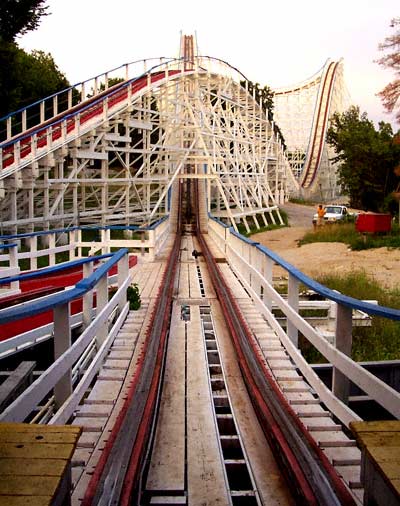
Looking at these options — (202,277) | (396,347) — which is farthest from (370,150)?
(396,347)

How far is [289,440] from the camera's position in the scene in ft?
12.1

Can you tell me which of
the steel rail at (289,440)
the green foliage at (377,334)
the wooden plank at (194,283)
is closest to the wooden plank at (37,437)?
the steel rail at (289,440)

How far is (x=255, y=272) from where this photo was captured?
8.10m

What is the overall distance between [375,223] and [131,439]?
63.3 ft

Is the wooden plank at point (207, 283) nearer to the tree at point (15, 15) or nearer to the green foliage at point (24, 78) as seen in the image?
the tree at point (15, 15)

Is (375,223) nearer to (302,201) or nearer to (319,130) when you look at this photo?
(302,201)

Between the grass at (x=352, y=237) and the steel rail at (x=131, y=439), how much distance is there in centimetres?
1566

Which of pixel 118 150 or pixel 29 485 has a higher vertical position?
pixel 118 150

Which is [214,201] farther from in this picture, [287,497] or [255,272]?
[287,497]

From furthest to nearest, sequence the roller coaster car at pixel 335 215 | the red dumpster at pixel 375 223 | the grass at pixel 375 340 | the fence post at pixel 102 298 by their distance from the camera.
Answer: the roller coaster car at pixel 335 215
the red dumpster at pixel 375 223
the grass at pixel 375 340
the fence post at pixel 102 298

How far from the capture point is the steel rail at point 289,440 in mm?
3013

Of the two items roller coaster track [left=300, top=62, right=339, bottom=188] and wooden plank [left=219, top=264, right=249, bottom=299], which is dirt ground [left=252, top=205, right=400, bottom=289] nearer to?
wooden plank [left=219, top=264, right=249, bottom=299]

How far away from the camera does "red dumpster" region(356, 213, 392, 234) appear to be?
850 inches

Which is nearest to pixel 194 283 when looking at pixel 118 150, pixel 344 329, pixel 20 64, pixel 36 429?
pixel 344 329
